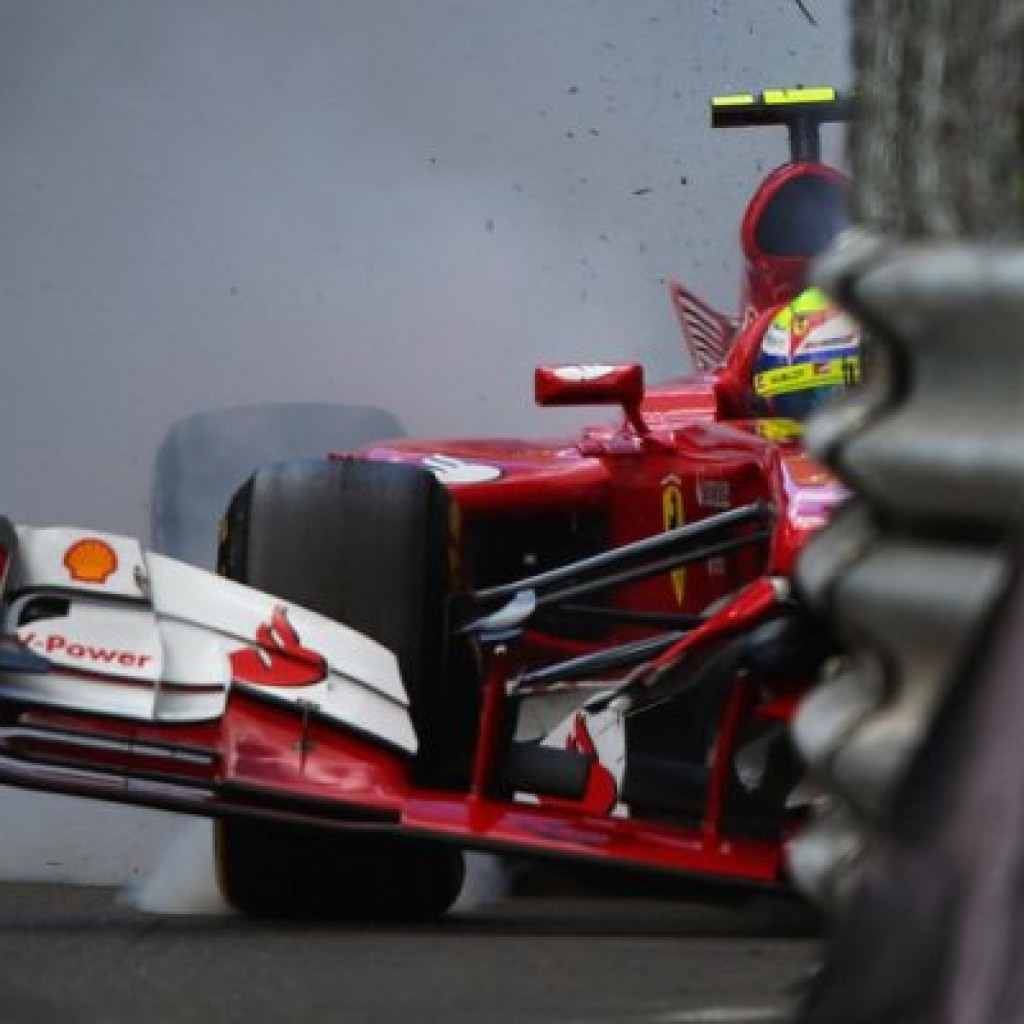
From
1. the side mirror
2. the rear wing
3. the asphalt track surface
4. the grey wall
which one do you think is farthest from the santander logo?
the grey wall

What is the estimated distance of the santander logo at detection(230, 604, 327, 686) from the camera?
4.70 m

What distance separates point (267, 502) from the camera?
16.7ft

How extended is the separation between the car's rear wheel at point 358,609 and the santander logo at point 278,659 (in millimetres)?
275

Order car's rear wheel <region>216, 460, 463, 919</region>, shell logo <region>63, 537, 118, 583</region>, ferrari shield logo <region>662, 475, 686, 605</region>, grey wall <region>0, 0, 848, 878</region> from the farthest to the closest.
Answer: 1. grey wall <region>0, 0, 848, 878</region>
2. ferrari shield logo <region>662, 475, 686, 605</region>
3. car's rear wheel <region>216, 460, 463, 919</region>
4. shell logo <region>63, 537, 118, 583</region>

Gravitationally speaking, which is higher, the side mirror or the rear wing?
the rear wing

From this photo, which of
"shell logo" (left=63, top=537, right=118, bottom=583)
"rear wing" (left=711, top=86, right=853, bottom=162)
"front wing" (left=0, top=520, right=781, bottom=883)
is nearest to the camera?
"front wing" (left=0, top=520, right=781, bottom=883)

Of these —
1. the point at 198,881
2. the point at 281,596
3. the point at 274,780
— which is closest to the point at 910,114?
the point at 274,780

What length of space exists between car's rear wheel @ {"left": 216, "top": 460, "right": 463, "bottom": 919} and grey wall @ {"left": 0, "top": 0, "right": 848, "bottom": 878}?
9.07 feet

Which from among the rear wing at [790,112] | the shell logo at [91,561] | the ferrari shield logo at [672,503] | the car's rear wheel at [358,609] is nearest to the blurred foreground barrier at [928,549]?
the shell logo at [91,561]

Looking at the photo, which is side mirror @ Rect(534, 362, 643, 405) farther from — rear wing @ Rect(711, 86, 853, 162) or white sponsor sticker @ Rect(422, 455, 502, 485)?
rear wing @ Rect(711, 86, 853, 162)

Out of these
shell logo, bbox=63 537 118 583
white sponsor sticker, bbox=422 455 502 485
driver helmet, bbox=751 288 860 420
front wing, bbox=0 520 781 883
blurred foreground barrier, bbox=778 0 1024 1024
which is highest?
blurred foreground barrier, bbox=778 0 1024 1024

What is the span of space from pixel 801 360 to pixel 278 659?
1.55 metres

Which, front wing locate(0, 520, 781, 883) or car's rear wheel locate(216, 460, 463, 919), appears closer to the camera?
front wing locate(0, 520, 781, 883)

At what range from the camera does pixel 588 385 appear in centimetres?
545
